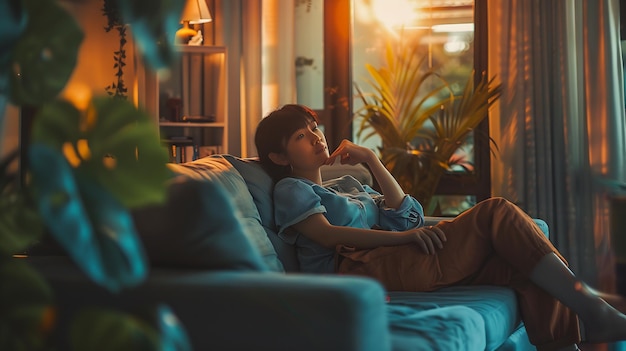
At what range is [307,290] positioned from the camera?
1276 mm

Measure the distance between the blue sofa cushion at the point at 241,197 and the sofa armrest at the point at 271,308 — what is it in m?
0.98

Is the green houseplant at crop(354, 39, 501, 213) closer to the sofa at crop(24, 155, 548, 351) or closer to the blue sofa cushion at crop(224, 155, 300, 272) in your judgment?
the blue sofa cushion at crop(224, 155, 300, 272)

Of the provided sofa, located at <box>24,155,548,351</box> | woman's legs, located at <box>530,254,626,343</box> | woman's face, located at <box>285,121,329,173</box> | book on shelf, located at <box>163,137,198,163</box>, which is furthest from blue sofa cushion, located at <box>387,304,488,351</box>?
book on shelf, located at <box>163,137,198,163</box>

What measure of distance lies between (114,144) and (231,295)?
43 centimetres

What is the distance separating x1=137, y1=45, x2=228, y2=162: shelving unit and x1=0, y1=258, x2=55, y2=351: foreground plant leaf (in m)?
3.97

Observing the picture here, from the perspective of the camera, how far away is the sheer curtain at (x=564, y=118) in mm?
4211

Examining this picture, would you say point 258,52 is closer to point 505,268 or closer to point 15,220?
point 505,268

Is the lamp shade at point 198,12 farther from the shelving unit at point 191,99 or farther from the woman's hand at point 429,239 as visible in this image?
the woman's hand at point 429,239

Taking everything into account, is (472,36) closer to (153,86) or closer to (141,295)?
(153,86)

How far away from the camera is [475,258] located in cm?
261

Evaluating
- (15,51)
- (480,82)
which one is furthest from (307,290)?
(480,82)

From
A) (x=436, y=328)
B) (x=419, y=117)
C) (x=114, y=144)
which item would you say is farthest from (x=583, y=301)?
(x=419, y=117)

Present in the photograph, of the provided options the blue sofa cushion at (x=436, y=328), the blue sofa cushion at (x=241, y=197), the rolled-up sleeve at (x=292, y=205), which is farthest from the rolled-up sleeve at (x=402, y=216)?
the blue sofa cushion at (x=436, y=328)

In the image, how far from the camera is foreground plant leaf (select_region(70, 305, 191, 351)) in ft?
2.86
